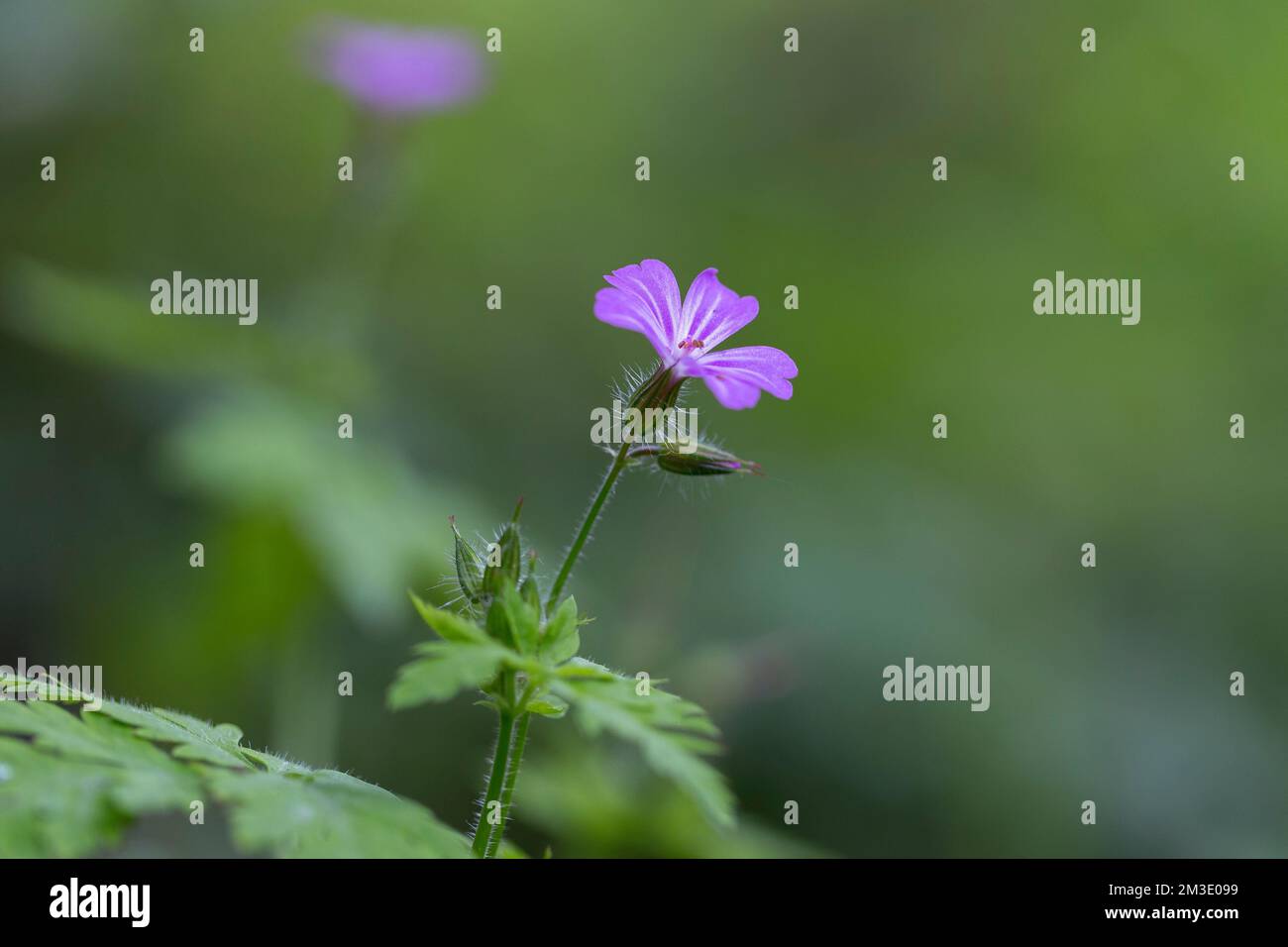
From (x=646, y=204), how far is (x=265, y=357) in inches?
145

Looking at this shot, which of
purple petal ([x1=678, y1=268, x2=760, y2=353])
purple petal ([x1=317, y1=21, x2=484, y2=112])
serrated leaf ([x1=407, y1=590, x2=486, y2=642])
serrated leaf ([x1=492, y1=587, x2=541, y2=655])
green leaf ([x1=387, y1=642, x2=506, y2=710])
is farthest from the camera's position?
purple petal ([x1=317, y1=21, x2=484, y2=112])

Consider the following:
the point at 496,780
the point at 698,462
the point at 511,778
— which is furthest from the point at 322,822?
the point at 698,462

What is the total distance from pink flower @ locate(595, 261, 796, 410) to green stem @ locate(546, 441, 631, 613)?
22cm

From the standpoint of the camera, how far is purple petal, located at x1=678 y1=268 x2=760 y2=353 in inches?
91.1

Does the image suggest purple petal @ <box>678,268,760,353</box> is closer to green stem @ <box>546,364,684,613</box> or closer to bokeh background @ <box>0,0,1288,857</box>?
green stem @ <box>546,364,684,613</box>

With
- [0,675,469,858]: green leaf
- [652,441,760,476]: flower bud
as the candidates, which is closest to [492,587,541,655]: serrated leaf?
[0,675,469,858]: green leaf

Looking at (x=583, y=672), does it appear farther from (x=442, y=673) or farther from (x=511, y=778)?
(x=511, y=778)

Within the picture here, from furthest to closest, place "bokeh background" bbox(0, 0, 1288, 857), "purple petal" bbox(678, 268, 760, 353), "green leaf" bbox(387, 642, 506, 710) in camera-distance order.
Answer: "bokeh background" bbox(0, 0, 1288, 857) < "purple petal" bbox(678, 268, 760, 353) < "green leaf" bbox(387, 642, 506, 710)

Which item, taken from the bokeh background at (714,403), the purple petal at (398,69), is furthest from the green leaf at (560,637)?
the purple petal at (398,69)

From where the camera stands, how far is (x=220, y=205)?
24.8ft

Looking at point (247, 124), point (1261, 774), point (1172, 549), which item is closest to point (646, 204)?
point (247, 124)

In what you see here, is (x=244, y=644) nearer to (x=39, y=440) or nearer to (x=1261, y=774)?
(x=39, y=440)

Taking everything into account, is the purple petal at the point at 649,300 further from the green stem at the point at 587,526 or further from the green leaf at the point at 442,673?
the green leaf at the point at 442,673

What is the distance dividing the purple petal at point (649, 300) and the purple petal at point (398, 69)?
4.59 m
